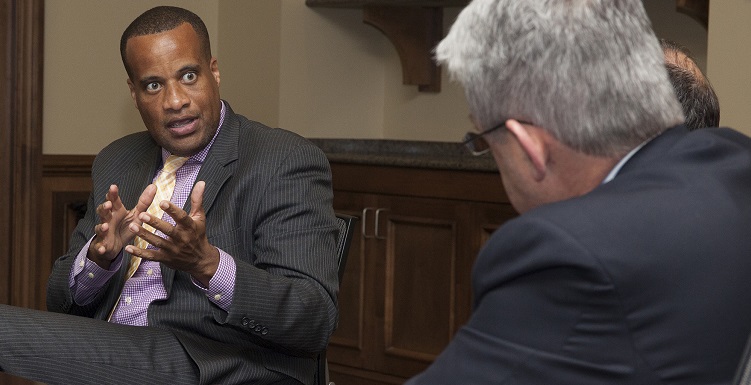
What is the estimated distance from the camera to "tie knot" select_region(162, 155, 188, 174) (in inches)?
89.8

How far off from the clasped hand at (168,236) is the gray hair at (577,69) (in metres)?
0.80

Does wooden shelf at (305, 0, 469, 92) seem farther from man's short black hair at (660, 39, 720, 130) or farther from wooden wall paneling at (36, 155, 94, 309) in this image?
man's short black hair at (660, 39, 720, 130)

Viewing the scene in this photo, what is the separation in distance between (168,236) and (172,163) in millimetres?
560

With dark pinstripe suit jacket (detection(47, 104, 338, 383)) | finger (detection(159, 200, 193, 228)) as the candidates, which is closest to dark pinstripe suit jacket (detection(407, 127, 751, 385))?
finger (detection(159, 200, 193, 228))

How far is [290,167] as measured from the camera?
82.7 inches

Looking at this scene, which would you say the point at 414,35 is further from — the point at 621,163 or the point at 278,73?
the point at 621,163

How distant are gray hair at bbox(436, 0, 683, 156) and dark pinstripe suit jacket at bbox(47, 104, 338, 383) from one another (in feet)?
3.20

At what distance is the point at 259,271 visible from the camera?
192cm

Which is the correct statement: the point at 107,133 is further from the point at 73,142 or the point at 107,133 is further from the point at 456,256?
the point at 456,256

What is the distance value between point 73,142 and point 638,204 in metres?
3.22

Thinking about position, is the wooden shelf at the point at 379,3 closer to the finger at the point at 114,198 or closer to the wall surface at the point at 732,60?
the wall surface at the point at 732,60

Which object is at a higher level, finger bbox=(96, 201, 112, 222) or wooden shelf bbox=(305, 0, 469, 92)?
wooden shelf bbox=(305, 0, 469, 92)

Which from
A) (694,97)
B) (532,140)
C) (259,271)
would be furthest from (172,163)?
(532,140)

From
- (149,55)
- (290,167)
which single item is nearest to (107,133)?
(149,55)
